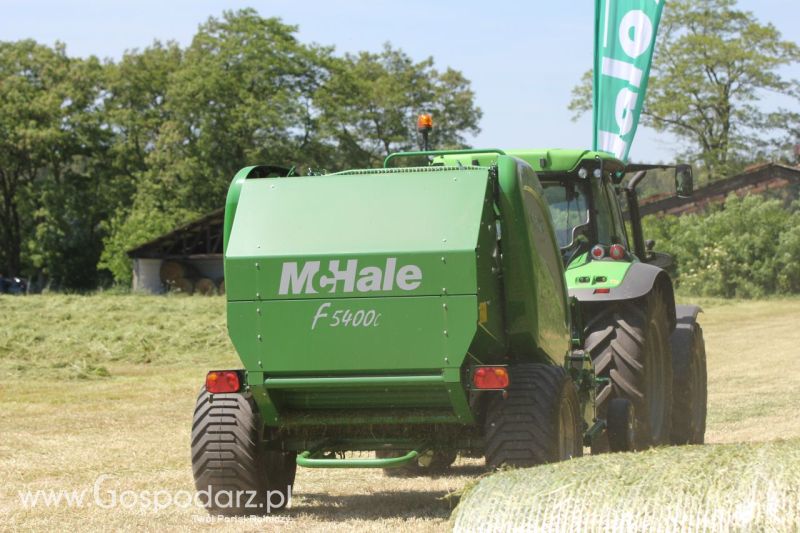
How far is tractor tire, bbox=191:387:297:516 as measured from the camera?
7.34 m

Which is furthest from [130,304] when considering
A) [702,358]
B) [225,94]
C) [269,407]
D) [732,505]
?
[225,94]

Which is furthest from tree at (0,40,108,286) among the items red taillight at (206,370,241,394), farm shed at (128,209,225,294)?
red taillight at (206,370,241,394)

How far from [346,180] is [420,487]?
101 inches

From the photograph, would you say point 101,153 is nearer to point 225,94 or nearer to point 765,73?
point 225,94

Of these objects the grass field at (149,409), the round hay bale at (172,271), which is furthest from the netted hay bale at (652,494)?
the round hay bale at (172,271)

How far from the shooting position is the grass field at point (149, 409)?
765 centimetres

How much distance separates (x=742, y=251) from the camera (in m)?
41.8

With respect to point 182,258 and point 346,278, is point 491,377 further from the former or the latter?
point 182,258

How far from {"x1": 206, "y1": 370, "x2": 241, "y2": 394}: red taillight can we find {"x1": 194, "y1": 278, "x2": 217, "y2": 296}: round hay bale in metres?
40.3

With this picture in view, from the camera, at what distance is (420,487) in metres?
8.90

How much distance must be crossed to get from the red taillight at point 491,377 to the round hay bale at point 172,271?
4340 cm

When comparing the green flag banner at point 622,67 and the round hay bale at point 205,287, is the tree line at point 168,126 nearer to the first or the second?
the round hay bale at point 205,287

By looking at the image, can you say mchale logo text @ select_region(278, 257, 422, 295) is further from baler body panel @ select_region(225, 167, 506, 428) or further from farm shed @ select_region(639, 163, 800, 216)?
farm shed @ select_region(639, 163, 800, 216)

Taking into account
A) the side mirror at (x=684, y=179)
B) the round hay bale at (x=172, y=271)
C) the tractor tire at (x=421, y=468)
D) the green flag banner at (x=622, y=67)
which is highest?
the green flag banner at (x=622, y=67)
